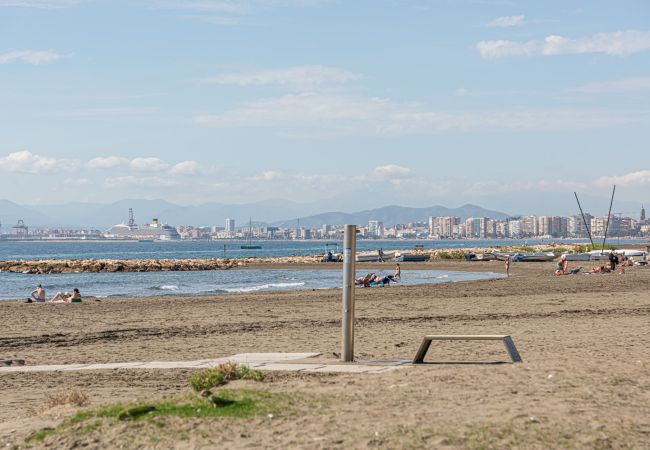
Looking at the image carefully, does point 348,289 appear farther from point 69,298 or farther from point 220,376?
point 69,298

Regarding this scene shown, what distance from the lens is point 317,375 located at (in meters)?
10.1

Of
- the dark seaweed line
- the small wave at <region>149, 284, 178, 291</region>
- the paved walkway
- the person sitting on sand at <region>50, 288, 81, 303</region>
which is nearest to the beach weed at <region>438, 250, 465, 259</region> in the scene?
the small wave at <region>149, 284, 178, 291</region>

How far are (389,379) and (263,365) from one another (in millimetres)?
2656

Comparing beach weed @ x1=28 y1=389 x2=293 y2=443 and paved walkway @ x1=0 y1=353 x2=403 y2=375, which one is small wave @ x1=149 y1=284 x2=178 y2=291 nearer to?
paved walkway @ x1=0 y1=353 x2=403 y2=375

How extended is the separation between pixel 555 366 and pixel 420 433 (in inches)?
132

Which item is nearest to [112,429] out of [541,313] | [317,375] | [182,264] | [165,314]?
[317,375]

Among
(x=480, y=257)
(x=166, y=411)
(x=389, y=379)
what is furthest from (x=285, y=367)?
(x=480, y=257)

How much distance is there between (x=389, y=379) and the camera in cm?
932

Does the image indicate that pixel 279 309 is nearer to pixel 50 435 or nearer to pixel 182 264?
pixel 50 435

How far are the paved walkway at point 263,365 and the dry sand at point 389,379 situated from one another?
1.55 ft

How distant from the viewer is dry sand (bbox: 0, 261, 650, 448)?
7.04 m

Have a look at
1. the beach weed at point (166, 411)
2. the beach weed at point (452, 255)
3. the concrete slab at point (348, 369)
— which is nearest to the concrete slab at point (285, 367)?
the concrete slab at point (348, 369)

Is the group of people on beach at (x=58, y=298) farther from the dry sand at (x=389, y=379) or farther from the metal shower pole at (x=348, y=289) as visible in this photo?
the metal shower pole at (x=348, y=289)

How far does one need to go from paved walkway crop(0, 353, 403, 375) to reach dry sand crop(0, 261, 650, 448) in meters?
0.47
